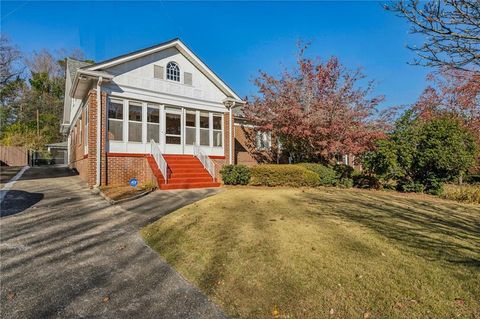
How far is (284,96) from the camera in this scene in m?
14.3

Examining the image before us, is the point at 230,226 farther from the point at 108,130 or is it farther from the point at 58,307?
the point at 108,130

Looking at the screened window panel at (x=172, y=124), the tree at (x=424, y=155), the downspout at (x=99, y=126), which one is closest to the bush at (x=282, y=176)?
the tree at (x=424, y=155)

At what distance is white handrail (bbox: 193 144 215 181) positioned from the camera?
12.7 meters

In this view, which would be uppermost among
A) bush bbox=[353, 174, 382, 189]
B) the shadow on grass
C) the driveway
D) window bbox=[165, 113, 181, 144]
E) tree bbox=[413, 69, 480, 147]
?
tree bbox=[413, 69, 480, 147]

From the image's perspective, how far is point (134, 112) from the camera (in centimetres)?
1254

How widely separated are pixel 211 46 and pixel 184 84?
27.7ft

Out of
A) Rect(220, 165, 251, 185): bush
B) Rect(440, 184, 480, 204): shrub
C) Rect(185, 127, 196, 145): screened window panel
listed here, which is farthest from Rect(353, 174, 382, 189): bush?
Rect(185, 127, 196, 145): screened window panel

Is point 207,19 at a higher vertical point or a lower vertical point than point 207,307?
higher

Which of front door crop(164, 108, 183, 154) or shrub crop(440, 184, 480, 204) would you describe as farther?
front door crop(164, 108, 183, 154)

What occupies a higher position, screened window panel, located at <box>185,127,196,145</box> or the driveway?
screened window panel, located at <box>185,127,196,145</box>

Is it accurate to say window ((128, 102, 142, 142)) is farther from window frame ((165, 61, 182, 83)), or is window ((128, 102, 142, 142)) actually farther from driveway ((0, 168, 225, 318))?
driveway ((0, 168, 225, 318))

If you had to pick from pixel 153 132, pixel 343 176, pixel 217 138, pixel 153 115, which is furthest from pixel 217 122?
pixel 343 176

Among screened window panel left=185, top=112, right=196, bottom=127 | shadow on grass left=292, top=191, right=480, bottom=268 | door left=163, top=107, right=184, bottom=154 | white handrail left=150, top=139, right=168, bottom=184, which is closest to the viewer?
shadow on grass left=292, top=191, right=480, bottom=268

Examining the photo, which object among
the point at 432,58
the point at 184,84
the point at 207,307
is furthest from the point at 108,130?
the point at 432,58
